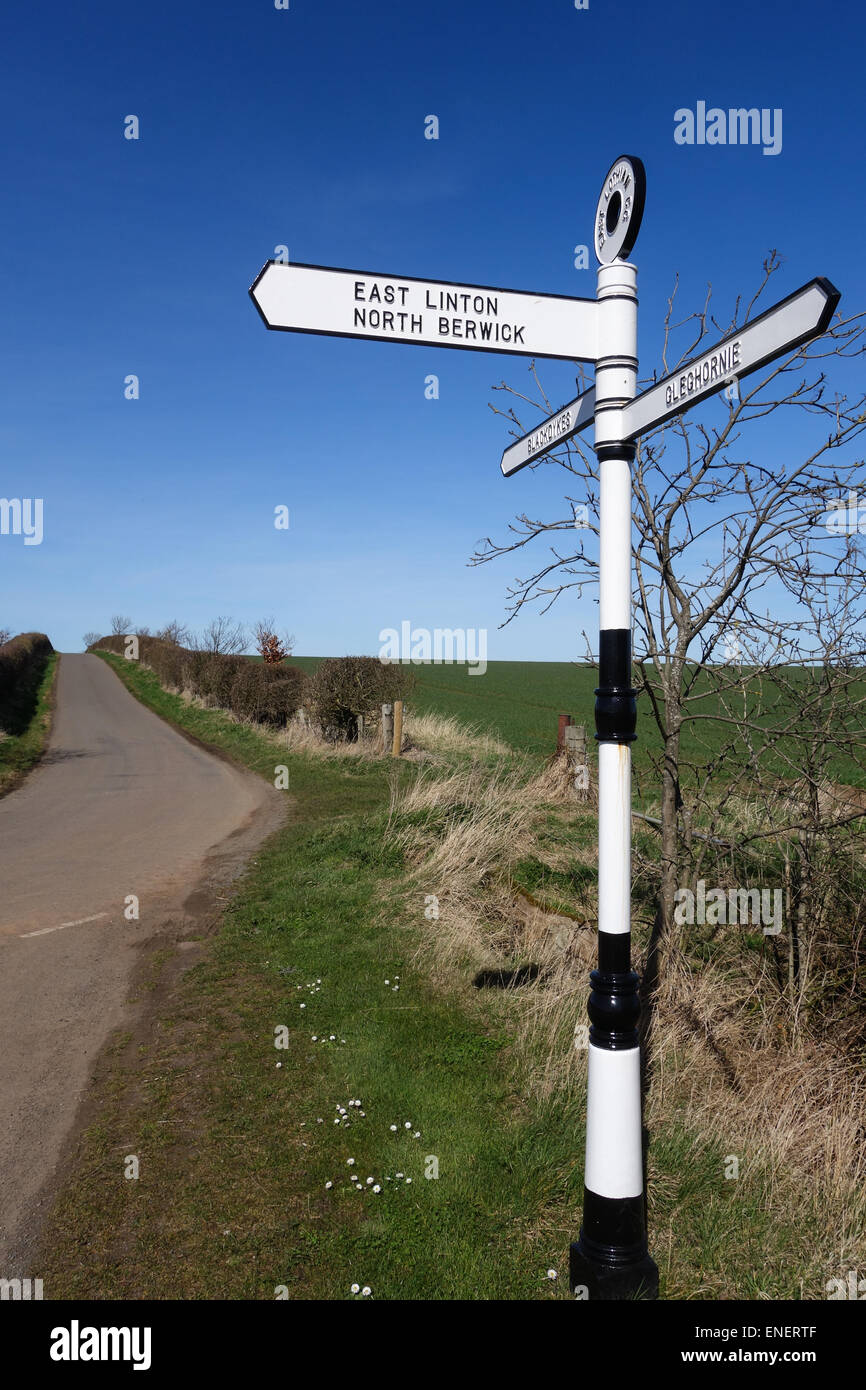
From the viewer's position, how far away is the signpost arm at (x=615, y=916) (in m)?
2.81

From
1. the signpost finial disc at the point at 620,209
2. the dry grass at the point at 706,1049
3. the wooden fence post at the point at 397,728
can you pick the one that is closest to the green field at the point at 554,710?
the dry grass at the point at 706,1049

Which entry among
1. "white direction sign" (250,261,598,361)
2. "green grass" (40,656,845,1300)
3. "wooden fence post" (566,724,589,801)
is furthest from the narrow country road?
"wooden fence post" (566,724,589,801)

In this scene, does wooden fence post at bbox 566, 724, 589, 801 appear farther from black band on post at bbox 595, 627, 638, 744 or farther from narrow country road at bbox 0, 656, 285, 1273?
black band on post at bbox 595, 627, 638, 744

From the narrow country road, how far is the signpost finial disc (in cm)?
430

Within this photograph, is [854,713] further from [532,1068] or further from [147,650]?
[147,650]

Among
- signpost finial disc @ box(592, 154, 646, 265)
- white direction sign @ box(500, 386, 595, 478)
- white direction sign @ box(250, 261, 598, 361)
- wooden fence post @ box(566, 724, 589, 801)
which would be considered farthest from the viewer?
wooden fence post @ box(566, 724, 589, 801)

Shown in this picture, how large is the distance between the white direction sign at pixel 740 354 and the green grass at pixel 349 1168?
308 cm

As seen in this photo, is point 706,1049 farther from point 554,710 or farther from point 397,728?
point 554,710

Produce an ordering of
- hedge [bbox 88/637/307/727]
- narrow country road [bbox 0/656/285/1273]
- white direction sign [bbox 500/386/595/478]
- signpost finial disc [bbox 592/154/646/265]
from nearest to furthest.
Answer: signpost finial disc [bbox 592/154/646/265] < white direction sign [bbox 500/386/595/478] < narrow country road [bbox 0/656/285/1273] < hedge [bbox 88/637/307/727]

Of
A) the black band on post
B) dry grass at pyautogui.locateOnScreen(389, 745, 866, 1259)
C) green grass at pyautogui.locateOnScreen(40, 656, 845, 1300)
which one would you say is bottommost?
green grass at pyautogui.locateOnScreen(40, 656, 845, 1300)

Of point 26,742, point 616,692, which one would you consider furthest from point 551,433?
point 26,742

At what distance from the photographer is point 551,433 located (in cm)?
336

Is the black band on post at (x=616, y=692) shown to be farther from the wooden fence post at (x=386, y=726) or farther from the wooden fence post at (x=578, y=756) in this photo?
the wooden fence post at (x=386, y=726)

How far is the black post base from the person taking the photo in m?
2.79
